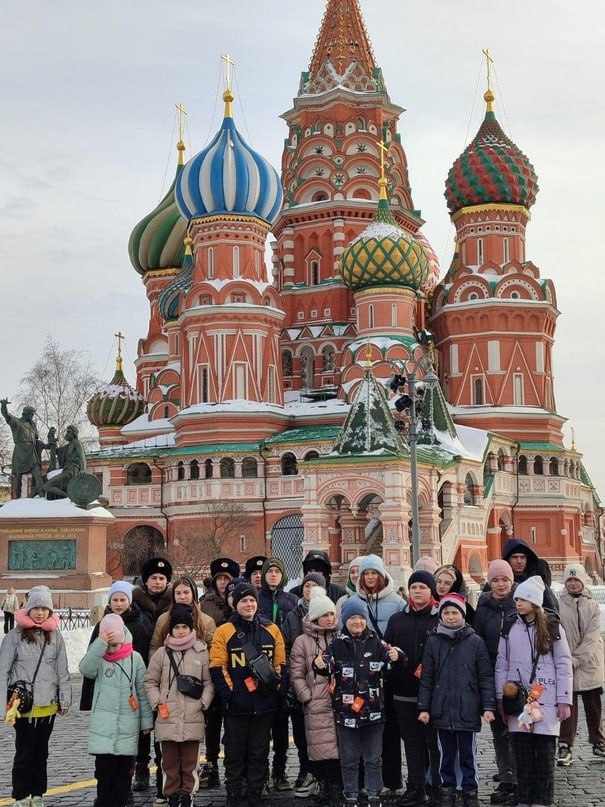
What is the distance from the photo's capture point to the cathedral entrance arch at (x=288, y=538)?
3484 centimetres

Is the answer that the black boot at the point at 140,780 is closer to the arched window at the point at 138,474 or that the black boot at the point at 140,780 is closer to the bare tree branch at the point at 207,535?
the bare tree branch at the point at 207,535

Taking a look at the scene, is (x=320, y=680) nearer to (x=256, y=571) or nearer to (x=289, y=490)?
(x=256, y=571)

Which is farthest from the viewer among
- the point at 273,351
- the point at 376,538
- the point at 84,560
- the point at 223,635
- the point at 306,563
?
the point at 273,351

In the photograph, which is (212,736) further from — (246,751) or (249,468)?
(249,468)

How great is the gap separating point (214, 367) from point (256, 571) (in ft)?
91.9

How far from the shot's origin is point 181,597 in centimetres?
725

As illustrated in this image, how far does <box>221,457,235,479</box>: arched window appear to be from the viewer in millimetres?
35656

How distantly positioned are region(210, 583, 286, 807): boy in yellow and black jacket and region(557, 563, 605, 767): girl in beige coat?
2.70 m

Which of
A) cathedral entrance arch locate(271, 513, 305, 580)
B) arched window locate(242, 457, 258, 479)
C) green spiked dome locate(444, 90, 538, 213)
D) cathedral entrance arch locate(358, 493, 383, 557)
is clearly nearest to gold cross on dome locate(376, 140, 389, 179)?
green spiked dome locate(444, 90, 538, 213)

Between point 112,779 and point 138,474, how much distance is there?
32.0 metres

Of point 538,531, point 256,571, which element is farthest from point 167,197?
point 256,571

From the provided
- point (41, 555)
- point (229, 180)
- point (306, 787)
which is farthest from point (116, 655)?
point (229, 180)

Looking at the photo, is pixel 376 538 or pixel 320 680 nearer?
pixel 320 680

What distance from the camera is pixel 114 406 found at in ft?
148
